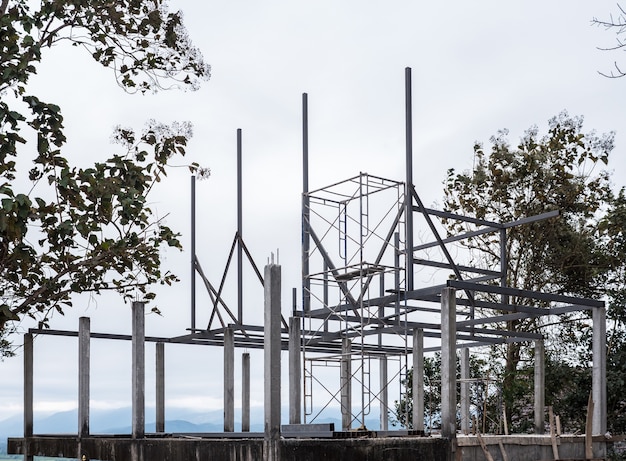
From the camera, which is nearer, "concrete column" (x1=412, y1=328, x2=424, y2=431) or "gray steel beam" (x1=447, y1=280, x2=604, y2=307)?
"gray steel beam" (x1=447, y1=280, x2=604, y2=307)

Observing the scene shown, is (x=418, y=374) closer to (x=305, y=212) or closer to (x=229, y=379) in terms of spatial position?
(x=229, y=379)

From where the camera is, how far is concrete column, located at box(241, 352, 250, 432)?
2461 cm

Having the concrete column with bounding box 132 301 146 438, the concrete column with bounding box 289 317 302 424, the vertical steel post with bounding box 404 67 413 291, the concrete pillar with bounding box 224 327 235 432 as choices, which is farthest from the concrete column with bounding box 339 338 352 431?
the concrete column with bounding box 132 301 146 438

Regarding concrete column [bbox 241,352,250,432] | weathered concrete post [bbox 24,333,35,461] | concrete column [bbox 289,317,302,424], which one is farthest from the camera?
concrete column [bbox 241,352,250,432]

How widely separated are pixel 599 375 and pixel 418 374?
418cm

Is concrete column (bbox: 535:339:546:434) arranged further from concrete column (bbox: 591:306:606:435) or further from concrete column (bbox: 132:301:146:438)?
concrete column (bbox: 132:301:146:438)

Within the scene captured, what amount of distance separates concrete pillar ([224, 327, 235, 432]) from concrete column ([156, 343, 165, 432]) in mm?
2333

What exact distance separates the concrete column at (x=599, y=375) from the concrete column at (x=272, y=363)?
9.10 m

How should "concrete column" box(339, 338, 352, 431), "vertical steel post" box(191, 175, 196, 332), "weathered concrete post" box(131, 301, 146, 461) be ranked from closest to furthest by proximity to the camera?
"weathered concrete post" box(131, 301, 146, 461), "concrete column" box(339, 338, 352, 431), "vertical steel post" box(191, 175, 196, 332)

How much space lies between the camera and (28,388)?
21.3 meters

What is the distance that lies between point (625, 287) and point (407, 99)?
13.4 meters

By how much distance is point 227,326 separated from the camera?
21.8 metres

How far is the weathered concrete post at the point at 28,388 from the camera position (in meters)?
21.1

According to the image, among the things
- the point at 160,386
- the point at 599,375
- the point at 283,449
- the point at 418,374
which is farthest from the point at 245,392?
the point at 283,449
